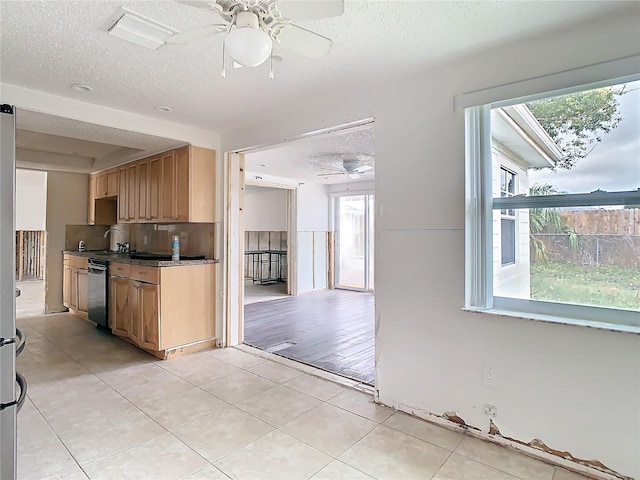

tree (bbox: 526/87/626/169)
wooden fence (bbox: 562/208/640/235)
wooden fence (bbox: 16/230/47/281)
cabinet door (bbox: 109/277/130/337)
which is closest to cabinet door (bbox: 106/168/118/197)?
cabinet door (bbox: 109/277/130/337)

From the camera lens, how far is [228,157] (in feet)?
13.4

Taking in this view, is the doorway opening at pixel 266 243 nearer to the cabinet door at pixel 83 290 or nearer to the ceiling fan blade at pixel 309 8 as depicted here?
the cabinet door at pixel 83 290

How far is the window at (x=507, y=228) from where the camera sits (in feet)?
7.77

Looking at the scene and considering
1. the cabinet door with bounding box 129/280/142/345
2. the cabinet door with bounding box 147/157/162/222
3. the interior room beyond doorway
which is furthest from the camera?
the cabinet door with bounding box 147/157/162/222

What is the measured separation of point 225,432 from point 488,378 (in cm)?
168

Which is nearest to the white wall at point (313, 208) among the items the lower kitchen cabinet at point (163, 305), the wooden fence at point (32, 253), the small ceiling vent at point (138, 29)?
the lower kitchen cabinet at point (163, 305)

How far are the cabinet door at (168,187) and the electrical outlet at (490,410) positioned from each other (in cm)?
346

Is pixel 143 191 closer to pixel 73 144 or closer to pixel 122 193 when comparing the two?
pixel 122 193

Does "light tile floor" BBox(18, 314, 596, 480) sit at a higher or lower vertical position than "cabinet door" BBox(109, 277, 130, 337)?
lower

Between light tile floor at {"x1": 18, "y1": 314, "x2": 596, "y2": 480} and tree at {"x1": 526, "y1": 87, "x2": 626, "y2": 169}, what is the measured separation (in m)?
1.81

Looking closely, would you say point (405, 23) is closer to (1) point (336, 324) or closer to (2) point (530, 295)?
(2) point (530, 295)

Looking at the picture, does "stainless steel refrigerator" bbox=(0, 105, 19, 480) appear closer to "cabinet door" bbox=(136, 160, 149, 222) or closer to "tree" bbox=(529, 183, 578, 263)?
"tree" bbox=(529, 183, 578, 263)

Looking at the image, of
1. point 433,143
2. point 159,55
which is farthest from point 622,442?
point 159,55

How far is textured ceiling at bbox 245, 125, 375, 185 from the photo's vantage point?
4207 mm
